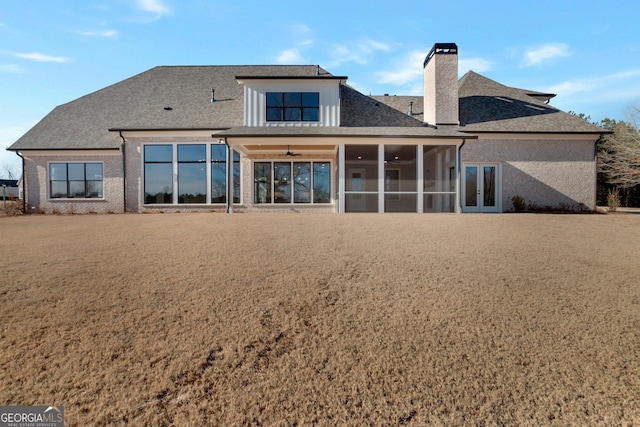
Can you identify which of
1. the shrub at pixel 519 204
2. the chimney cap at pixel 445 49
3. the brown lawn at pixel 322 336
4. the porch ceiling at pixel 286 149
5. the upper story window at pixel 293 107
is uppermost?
the chimney cap at pixel 445 49

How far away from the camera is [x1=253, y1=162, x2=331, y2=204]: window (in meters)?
17.6

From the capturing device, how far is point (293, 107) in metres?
17.1

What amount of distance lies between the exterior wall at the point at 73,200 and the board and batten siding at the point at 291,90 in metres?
6.89

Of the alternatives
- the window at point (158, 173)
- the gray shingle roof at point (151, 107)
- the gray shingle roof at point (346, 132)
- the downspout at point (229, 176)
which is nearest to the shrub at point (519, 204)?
the gray shingle roof at point (346, 132)

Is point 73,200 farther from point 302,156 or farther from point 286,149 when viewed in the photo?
point 302,156

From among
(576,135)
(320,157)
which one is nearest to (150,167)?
(320,157)

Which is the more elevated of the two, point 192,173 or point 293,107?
Result: point 293,107

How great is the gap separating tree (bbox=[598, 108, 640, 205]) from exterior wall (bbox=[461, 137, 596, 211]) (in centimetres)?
1207

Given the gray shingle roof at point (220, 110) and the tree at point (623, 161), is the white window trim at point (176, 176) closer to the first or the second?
the gray shingle roof at point (220, 110)

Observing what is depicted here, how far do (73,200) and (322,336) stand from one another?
18.7 m

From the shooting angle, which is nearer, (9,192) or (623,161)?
(623,161)

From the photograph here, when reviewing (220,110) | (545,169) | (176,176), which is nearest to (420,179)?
(545,169)

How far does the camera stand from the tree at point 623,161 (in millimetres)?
26125

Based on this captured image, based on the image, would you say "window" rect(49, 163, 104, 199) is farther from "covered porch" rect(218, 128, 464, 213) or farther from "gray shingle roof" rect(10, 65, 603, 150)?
"covered porch" rect(218, 128, 464, 213)
